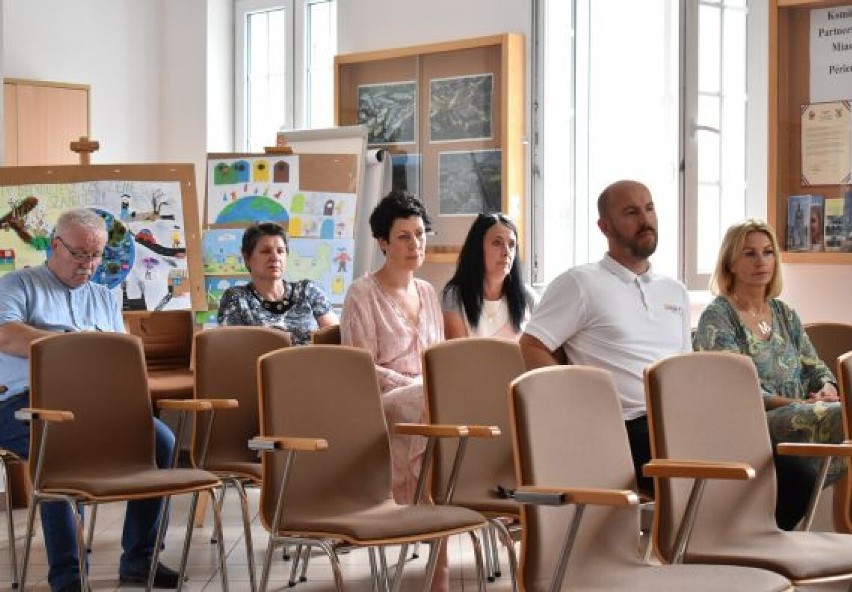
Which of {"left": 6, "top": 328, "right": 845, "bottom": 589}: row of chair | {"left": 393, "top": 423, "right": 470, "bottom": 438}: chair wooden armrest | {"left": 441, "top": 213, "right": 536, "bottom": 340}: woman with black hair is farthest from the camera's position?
{"left": 441, "top": 213, "right": 536, "bottom": 340}: woman with black hair

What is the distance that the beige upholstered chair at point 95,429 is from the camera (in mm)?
4762

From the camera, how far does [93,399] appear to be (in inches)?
198

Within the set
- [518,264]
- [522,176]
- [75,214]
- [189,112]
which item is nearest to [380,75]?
[522,176]

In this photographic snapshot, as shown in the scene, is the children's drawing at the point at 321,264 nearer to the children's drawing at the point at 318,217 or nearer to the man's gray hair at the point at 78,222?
the children's drawing at the point at 318,217

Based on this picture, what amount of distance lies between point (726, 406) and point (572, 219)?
428 centimetres

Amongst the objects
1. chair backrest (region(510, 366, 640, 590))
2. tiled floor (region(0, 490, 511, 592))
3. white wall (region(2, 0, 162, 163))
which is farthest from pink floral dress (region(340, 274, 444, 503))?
white wall (region(2, 0, 162, 163))

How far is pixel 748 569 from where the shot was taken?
3492mm

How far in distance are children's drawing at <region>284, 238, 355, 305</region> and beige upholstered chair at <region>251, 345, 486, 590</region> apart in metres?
3.54

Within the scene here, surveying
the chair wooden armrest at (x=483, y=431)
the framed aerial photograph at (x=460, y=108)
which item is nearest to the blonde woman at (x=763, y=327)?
the chair wooden armrest at (x=483, y=431)

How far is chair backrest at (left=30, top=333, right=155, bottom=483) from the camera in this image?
16.1ft

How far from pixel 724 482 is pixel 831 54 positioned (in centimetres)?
326

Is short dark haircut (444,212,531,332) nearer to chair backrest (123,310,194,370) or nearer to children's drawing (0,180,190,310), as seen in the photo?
chair backrest (123,310,194,370)

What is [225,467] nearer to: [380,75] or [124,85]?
[380,75]

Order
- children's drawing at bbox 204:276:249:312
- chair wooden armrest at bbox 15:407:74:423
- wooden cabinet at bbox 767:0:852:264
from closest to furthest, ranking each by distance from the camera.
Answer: chair wooden armrest at bbox 15:407:74:423 → wooden cabinet at bbox 767:0:852:264 → children's drawing at bbox 204:276:249:312
